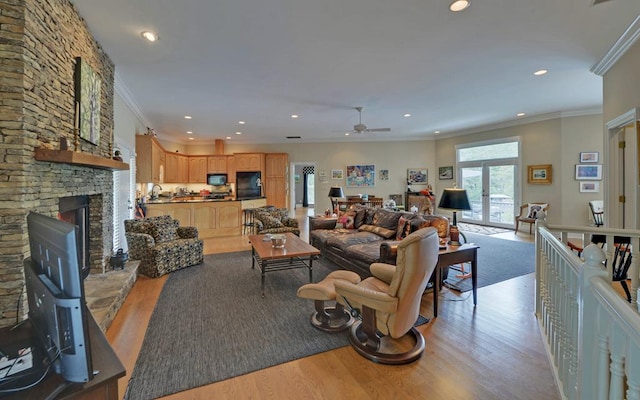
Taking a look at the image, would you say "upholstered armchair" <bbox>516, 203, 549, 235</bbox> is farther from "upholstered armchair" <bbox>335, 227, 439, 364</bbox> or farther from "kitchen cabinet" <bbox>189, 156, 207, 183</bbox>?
"kitchen cabinet" <bbox>189, 156, 207, 183</bbox>

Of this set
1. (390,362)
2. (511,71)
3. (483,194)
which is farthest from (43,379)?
(483,194)

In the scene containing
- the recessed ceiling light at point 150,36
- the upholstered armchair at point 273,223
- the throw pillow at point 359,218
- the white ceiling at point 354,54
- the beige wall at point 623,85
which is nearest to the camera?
the white ceiling at point 354,54

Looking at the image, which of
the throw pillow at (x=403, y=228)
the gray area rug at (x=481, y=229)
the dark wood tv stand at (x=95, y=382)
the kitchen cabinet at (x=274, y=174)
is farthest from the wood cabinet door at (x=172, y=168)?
the gray area rug at (x=481, y=229)

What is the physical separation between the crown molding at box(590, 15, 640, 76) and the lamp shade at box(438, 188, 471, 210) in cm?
233

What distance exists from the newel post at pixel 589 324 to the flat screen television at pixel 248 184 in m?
8.72

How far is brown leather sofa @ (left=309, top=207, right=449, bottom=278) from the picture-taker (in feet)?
11.7

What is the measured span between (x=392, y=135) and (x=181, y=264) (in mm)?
7519

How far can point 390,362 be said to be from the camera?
6.96ft

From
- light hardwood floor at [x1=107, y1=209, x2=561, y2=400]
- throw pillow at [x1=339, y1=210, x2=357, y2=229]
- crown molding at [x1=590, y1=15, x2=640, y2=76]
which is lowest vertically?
light hardwood floor at [x1=107, y1=209, x2=561, y2=400]

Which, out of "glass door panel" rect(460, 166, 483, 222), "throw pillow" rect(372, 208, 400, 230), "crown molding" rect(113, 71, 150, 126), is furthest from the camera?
"glass door panel" rect(460, 166, 483, 222)

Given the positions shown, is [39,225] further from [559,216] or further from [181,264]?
[559,216]

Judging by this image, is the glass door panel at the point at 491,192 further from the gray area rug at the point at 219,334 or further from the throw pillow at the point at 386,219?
the gray area rug at the point at 219,334

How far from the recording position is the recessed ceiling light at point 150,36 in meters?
2.95

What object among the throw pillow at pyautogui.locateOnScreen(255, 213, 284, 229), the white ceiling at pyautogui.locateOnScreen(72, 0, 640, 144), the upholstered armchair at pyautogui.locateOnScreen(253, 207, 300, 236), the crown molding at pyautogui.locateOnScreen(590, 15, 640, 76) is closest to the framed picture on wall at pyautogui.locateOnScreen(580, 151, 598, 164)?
the white ceiling at pyautogui.locateOnScreen(72, 0, 640, 144)
